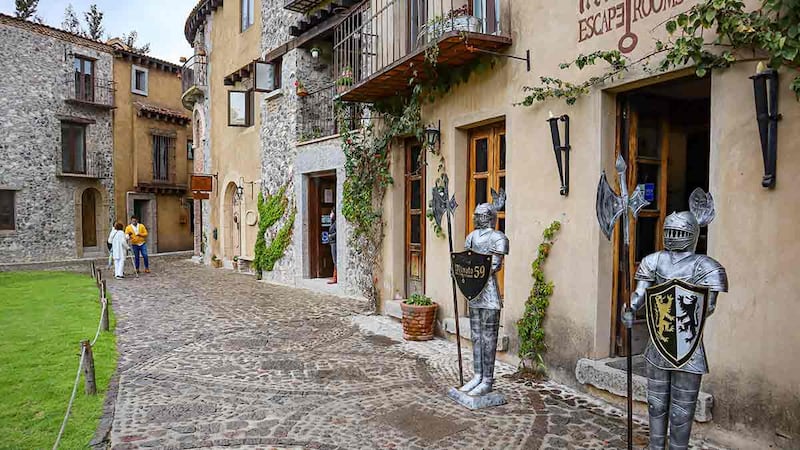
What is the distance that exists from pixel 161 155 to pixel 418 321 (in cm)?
2243

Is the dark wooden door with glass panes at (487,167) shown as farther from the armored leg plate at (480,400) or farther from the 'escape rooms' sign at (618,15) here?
the armored leg plate at (480,400)

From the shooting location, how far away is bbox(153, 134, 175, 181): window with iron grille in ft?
82.8

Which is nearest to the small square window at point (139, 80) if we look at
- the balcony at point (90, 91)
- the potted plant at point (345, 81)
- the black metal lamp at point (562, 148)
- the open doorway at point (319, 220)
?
the balcony at point (90, 91)

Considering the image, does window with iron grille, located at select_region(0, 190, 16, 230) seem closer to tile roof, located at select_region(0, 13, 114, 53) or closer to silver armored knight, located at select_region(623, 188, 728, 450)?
tile roof, located at select_region(0, 13, 114, 53)

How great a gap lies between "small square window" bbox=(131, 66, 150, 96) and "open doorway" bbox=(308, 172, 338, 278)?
54.6 ft

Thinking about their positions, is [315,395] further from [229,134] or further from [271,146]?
[229,134]

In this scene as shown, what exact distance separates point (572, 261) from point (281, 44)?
10.6m

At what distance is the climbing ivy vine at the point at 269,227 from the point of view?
1301 centimetres

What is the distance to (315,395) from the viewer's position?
4.99 meters

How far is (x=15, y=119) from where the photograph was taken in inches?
789

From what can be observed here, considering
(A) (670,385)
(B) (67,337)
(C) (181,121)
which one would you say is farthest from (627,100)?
(C) (181,121)

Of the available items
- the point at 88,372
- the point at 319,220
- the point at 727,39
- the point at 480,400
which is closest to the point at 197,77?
the point at 319,220

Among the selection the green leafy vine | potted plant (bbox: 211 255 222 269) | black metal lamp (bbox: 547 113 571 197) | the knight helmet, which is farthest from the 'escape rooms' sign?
potted plant (bbox: 211 255 222 269)

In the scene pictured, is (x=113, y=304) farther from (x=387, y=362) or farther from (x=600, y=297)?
(x=600, y=297)
